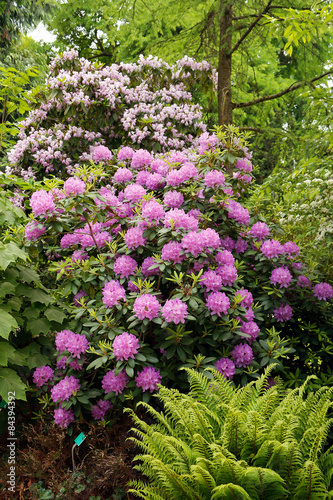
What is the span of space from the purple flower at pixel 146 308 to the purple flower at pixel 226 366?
1.76 ft

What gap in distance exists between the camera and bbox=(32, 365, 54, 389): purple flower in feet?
9.26

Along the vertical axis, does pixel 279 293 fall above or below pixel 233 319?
above

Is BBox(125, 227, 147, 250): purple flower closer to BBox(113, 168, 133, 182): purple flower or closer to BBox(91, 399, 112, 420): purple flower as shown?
BBox(113, 168, 133, 182): purple flower

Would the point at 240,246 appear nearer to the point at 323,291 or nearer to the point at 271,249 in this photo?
the point at 271,249

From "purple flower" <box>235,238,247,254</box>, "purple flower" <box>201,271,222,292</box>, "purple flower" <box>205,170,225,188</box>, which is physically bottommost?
"purple flower" <box>201,271,222,292</box>

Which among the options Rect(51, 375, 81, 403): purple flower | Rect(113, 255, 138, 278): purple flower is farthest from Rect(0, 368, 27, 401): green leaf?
Rect(113, 255, 138, 278): purple flower

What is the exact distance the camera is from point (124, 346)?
239 centimetres

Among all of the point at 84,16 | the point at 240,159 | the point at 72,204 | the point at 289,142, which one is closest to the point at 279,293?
the point at 240,159

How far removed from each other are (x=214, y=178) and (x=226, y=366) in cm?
130

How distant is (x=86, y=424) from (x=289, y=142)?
4.12 meters

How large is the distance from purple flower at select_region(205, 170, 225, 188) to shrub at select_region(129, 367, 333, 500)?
138 cm

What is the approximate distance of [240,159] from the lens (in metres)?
3.18

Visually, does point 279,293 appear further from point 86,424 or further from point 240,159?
point 86,424

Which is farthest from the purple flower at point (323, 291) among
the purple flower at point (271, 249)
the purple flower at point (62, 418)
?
the purple flower at point (62, 418)
